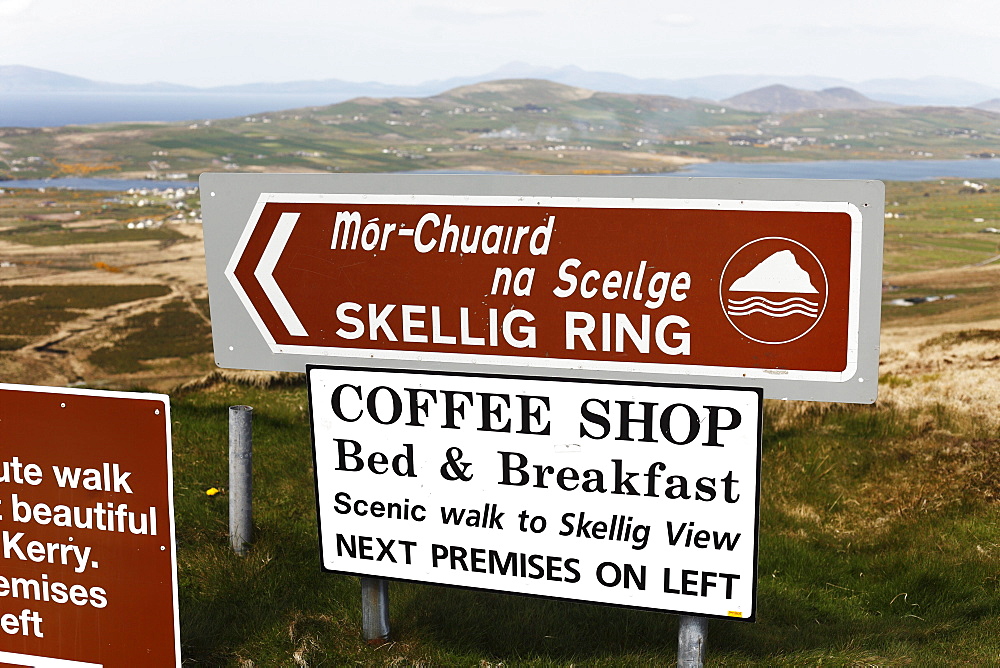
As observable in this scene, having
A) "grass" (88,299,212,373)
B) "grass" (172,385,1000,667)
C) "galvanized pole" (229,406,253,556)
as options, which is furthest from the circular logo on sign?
"grass" (88,299,212,373)

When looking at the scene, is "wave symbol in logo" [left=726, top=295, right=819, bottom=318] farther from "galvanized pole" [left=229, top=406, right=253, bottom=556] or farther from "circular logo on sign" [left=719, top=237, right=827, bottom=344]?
"galvanized pole" [left=229, top=406, right=253, bottom=556]

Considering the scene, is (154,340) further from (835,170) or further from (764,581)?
(835,170)

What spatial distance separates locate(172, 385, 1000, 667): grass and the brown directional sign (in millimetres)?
523

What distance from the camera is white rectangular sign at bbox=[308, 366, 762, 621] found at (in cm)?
312

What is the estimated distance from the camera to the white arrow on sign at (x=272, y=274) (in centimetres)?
351

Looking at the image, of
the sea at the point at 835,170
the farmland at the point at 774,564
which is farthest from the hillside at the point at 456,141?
the farmland at the point at 774,564

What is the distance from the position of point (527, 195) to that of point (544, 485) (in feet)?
3.63

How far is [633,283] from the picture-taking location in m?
3.13

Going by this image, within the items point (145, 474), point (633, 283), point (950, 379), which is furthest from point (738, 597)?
point (950, 379)

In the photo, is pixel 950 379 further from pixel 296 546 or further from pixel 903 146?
pixel 903 146

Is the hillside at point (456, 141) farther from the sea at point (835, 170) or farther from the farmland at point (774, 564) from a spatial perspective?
the farmland at point (774, 564)

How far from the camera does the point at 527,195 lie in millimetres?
3229

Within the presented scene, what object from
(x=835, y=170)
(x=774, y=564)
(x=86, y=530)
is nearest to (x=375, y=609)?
(x=86, y=530)

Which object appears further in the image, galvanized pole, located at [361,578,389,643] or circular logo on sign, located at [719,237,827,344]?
galvanized pole, located at [361,578,389,643]
